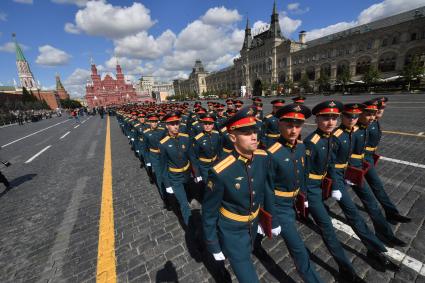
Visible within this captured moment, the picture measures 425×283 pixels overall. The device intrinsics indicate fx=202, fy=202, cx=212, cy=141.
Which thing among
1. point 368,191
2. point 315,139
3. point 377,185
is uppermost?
point 315,139

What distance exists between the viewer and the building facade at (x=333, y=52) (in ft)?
130

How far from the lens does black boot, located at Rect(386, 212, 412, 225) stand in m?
3.50

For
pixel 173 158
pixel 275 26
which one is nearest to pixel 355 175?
pixel 173 158

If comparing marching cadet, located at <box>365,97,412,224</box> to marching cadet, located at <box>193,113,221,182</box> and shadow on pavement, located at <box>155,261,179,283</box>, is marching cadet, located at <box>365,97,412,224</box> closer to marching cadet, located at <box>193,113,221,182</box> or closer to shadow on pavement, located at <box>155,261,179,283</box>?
marching cadet, located at <box>193,113,221,182</box>

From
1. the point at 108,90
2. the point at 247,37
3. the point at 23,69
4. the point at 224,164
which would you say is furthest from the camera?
the point at 23,69

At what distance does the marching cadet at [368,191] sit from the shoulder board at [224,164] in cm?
238

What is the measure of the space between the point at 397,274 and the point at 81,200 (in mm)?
6434

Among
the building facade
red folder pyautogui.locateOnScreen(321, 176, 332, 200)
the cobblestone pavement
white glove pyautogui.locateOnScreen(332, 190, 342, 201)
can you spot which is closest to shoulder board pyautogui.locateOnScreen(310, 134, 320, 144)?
red folder pyautogui.locateOnScreen(321, 176, 332, 200)

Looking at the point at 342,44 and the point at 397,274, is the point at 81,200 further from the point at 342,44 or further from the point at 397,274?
the point at 342,44

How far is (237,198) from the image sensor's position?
215 cm

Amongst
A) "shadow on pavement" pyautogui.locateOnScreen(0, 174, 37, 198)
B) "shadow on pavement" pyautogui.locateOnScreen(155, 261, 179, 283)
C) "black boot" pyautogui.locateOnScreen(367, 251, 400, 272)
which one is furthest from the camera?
"shadow on pavement" pyautogui.locateOnScreen(0, 174, 37, 198)

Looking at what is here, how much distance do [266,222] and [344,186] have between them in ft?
5.34

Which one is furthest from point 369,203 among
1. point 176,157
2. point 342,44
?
point 342,44

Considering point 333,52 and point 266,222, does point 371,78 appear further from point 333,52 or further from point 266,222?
point 266,222
